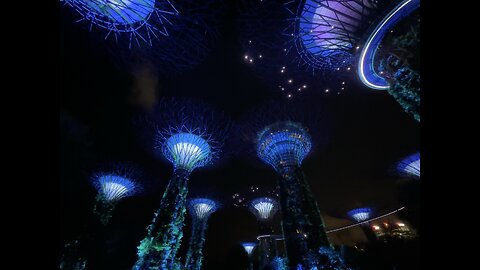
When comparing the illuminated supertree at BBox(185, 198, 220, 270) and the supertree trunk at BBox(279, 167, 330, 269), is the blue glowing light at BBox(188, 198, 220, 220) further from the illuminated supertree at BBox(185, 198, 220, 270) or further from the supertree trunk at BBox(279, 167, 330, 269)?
the supertree trunk at BBox(279, 167, 330, 269)

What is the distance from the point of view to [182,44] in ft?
40.5

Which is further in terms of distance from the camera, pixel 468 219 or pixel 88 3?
pixel 88 3

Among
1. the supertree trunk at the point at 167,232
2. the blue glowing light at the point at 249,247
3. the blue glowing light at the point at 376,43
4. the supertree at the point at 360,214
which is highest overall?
the supertree at the point at 360,214

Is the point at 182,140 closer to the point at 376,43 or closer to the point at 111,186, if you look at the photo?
the point at 111,186

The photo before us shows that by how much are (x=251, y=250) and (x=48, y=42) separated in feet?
144

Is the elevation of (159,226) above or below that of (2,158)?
above

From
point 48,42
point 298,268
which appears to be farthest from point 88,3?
point 298,268

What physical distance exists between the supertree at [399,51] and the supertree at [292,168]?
8.59 m

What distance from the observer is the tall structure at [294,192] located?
14039 mm

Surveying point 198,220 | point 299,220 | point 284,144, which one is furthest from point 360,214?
point 299,220

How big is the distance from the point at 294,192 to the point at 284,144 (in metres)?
3.69

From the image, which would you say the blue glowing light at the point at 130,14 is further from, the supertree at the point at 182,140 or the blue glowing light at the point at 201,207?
the blue glowing light at the point at 201,207

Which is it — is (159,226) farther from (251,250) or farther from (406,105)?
(251,250)

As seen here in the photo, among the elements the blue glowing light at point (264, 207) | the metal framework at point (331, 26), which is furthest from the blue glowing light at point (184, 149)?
the blue glowing light at point (264, 207)
